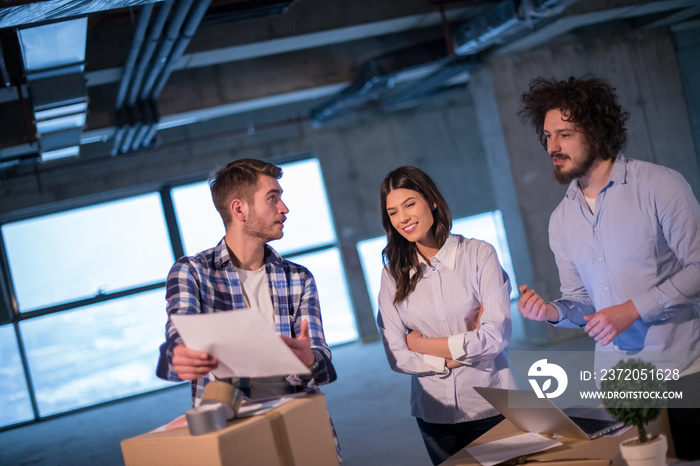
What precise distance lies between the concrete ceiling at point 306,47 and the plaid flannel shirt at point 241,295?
254cm

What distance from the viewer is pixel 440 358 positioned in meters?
2.02

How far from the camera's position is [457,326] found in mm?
2088

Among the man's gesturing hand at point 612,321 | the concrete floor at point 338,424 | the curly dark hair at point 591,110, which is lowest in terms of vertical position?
the concrete floor at point 338,424

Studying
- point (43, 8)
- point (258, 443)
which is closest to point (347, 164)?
point (43, 8)

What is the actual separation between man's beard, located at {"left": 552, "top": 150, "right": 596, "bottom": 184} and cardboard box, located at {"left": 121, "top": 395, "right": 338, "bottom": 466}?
1119 mm

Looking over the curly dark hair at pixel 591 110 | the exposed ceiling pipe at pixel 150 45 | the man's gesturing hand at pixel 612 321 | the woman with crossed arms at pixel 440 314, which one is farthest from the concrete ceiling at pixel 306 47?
the man's gesturing hand at pixel 612 321

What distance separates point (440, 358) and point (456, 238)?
403 millimetres

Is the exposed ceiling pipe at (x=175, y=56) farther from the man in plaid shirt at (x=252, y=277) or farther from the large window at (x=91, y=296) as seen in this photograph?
the large window at (x=91, y=296)

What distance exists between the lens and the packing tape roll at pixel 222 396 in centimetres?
134

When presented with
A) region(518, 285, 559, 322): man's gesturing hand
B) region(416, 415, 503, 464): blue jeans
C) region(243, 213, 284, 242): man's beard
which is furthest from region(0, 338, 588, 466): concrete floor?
region(243, 213, 284, 242): man's beard

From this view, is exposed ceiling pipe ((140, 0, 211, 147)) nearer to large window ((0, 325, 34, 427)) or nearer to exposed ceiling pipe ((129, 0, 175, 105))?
exposed ceiling pipe ((129, 0, 175, 105))

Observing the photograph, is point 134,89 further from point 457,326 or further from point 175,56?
point 457,326

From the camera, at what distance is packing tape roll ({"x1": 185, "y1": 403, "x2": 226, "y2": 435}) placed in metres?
1.28

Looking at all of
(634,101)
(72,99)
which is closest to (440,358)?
(72,99)
